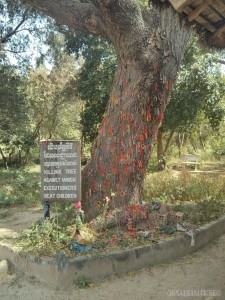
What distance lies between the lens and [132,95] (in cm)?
609

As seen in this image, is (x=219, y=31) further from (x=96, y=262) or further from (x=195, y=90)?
(x=195, y=90)

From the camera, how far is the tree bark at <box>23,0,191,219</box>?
19.7 ft

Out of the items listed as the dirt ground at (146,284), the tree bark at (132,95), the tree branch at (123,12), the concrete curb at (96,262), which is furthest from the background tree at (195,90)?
the dirt ground at (146,284)

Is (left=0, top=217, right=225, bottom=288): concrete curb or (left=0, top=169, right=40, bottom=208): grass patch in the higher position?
(left=0, top=169, right=40, bottom=208): grass patch

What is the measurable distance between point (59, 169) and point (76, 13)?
9.41ft

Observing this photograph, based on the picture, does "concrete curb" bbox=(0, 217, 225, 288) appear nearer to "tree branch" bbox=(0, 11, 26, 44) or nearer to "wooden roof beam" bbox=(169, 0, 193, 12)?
"wooden roof beam" bbox=(169, 0, 193, 12)

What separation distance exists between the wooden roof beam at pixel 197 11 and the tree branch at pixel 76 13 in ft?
4.84

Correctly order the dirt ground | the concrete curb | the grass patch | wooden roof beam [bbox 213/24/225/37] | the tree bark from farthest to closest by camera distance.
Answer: the grass patch
wooden roof beam [bbox 213/24/225/37]
the tree bark
the concrete curb
the dirt ground

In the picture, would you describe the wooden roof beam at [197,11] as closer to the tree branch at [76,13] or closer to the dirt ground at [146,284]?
the tree branch at [76,13]

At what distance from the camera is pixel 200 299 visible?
4031mm

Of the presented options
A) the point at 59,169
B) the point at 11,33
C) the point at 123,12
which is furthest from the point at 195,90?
the point at 59,169

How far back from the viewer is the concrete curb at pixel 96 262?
14.9 feet

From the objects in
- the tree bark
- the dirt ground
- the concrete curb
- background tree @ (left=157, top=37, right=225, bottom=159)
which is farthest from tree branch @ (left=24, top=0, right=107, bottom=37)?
background tree @ (left=157, top=37, right=225, bottom=159)

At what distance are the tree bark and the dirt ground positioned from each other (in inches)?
65.1
